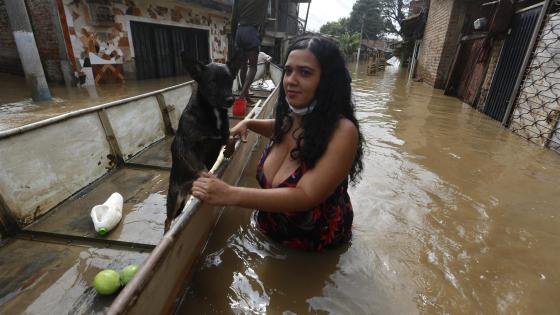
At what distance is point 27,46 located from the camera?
6.67 meters

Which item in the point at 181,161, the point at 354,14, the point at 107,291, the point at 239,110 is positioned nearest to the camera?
the point at 107,291

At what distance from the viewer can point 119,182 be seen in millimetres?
3424

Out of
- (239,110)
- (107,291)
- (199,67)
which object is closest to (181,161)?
(199,67)

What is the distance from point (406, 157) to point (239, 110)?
323cm

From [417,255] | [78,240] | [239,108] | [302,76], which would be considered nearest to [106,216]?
[78,240]

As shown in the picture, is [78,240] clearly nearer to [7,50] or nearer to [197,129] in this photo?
[197,129]

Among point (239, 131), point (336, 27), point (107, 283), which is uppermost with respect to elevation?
point (336, 27)

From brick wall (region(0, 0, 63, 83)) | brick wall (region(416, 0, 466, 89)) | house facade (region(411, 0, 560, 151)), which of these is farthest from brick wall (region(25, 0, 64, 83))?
brick wall (region(416, 0, 466, 89))

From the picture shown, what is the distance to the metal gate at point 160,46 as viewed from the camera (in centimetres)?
1043

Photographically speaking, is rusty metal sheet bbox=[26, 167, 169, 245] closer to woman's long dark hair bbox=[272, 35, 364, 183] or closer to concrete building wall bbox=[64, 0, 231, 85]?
woman's long dark hair bbox=[272, 35, 364, 183]

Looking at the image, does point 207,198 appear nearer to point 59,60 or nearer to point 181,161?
point 181,161

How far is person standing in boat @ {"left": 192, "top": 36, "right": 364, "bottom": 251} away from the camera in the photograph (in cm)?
167

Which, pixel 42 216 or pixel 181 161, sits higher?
pixel 181 161

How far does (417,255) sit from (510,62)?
6858 mm
